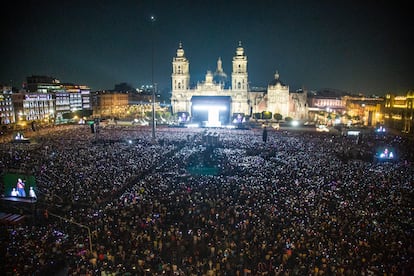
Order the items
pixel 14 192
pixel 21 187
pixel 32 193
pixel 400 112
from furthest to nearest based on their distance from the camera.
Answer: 1. pixel 400 112
2. pixel 14 192
3. pixel 21 187
4. pixel 32 193

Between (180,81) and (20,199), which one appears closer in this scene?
(20,199)

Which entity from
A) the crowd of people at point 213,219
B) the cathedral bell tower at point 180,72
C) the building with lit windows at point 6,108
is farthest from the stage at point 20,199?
the cathedral bell tower at point 180,72

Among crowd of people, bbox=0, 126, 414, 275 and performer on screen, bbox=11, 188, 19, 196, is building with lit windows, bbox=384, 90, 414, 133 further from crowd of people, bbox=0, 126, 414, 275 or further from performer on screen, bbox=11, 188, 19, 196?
performer on screen, bbox=11, 188, 19, 196

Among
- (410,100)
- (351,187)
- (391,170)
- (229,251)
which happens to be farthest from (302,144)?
(410,100)

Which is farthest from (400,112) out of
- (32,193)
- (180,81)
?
(32,193)

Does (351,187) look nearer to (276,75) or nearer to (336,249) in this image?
(336,249)

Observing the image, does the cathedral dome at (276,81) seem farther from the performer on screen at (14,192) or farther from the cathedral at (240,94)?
the performer on screen at (14,192)

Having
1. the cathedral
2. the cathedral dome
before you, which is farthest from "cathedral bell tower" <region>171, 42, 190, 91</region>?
the cathedral dome

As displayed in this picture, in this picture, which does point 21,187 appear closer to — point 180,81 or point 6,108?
point 6,108
